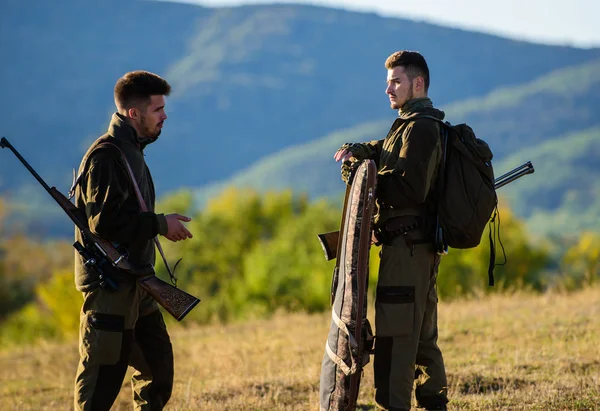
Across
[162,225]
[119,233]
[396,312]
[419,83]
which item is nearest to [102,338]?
[119,233]

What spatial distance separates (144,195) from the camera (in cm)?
556

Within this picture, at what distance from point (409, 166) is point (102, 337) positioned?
2.12m

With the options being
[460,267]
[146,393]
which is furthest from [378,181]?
[460,267]

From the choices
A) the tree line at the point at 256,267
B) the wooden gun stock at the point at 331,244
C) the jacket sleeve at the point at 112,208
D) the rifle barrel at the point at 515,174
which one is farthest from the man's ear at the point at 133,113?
the tree line at the point at 256,267

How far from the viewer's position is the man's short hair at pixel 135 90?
555 centimetres

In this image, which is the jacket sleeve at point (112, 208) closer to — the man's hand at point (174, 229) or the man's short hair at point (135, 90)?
the man's hand at point (174, 229)

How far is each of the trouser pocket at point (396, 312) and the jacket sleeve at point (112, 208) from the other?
1.47 metres

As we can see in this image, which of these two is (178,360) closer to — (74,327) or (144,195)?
(144,195)

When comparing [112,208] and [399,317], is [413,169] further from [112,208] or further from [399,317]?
[112,208]

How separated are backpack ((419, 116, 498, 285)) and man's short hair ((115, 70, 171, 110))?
1.81 meters

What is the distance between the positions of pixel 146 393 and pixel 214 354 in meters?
5.46

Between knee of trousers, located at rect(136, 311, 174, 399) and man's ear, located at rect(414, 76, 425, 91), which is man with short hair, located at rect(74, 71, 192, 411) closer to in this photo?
knee of trousers, located at rect(136, 311, 174, 399)

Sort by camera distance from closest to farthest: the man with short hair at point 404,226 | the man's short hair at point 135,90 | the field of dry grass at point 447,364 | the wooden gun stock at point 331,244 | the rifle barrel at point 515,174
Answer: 1. the man with short hair at point 404,226
2. the man's short hair at point 135,90
3. the wooden gun stock at point 331,244
4. the rifle barrel at point 515,174
5. the field of dry grass at point 447,364

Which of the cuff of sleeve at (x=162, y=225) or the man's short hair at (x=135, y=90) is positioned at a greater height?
the man's short hair at (x=135, y=90)
